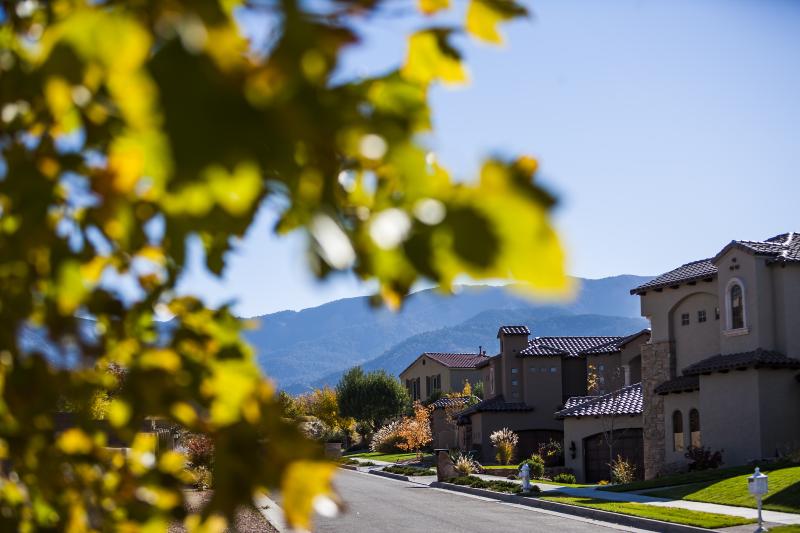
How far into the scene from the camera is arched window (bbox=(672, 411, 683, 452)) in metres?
33.4

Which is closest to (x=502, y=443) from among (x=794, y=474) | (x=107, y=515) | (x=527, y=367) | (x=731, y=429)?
(x=527, y=367)

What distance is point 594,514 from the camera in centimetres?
2083

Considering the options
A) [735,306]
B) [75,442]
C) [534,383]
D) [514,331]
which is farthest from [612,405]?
[75,442]

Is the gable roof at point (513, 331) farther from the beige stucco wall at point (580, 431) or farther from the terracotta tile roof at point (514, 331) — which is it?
the beige stucco wall at point (580, 431)

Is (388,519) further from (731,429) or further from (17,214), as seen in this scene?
(17,214)

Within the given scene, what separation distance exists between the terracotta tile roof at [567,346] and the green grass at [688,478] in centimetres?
2262

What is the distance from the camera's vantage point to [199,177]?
4.09 ft

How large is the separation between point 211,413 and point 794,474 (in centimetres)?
2382

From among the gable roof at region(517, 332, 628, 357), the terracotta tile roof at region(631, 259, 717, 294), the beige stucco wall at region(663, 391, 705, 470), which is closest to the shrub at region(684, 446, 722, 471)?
the beige stucco wall at region(663, 391, 705, 470)

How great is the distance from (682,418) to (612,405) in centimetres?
529

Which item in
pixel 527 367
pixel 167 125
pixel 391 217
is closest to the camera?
pixel 167 125

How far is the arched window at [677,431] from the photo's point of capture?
33.4m

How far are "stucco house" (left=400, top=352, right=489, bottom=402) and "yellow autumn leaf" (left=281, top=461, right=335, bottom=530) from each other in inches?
3020

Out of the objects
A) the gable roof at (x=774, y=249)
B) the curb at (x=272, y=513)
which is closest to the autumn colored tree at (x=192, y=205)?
the curb at (x=272, y=513)
